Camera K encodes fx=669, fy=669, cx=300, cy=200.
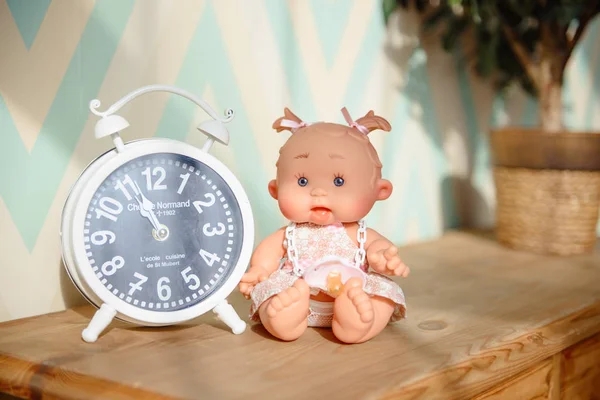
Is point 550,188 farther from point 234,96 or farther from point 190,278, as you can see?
point 190,278

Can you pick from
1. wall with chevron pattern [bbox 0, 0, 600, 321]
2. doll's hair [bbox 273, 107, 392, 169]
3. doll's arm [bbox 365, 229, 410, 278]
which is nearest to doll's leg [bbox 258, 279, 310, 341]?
doll's arm [bbox 365, 229, 410, 278]

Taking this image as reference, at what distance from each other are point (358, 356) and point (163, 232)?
0.31 meters

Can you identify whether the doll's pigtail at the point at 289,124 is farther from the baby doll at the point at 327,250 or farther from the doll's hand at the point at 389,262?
the doll's hand at the point at 389,262

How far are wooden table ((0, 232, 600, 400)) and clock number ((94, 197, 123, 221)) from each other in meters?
0.17

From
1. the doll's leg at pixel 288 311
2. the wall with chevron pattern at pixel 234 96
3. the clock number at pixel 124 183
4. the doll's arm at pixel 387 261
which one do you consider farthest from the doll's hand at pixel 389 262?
the wall with chevron pattern at pixel 234 96

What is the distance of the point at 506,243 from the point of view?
1632 millimetres

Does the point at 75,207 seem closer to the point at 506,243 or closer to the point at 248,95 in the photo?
the point at 248,95

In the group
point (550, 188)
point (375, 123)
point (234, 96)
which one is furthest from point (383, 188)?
point (550, 188)

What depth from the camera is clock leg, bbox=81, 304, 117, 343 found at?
86cm

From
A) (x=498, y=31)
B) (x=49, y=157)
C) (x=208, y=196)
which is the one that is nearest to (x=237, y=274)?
(x=208, y=196)

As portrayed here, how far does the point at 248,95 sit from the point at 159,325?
0.53m

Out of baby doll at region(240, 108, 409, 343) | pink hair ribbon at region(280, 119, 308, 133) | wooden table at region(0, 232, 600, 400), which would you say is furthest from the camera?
pink hair ribbon at region(280, 119, 308, 133)

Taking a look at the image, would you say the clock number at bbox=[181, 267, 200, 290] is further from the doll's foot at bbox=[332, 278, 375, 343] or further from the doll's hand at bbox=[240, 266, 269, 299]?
the doll's foot at bbox=[332, 278, 375, 343]

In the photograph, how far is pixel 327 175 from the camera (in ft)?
2.95
